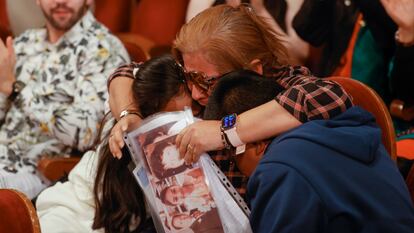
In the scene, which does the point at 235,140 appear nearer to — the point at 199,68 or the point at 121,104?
the point at 199,68

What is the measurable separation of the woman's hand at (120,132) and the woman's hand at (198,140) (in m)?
0.18

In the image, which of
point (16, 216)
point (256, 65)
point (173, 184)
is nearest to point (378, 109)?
point (256, 65)

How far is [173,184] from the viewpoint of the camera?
4.14ft

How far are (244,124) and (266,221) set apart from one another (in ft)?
0.70

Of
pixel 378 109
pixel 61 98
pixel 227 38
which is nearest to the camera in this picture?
pixel 227 38

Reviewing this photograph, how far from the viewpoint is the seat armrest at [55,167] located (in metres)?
2.00

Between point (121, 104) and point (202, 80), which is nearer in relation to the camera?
point (202, 80)

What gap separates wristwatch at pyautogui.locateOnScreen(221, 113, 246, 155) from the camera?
4.02 feet

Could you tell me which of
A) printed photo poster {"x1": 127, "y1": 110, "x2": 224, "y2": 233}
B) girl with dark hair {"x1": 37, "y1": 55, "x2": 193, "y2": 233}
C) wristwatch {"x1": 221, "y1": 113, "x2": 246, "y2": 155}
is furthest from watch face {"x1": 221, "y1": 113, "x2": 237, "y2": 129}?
girl with dark hair {"x1": 37, "y1": 55, "x2": 193, "y2": 233}

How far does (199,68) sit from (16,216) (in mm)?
513

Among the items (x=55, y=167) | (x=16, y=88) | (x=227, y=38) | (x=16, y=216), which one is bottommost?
(x=55, y=167)

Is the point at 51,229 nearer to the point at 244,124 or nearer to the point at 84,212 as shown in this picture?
the point at 84,212

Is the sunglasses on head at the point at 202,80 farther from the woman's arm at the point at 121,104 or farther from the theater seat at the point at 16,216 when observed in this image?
the theater seat at the point at 16,216

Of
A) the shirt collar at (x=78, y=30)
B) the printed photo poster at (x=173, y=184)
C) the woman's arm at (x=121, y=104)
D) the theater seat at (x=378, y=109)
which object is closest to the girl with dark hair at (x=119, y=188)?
the woman's arm at (x=121, y=104)
